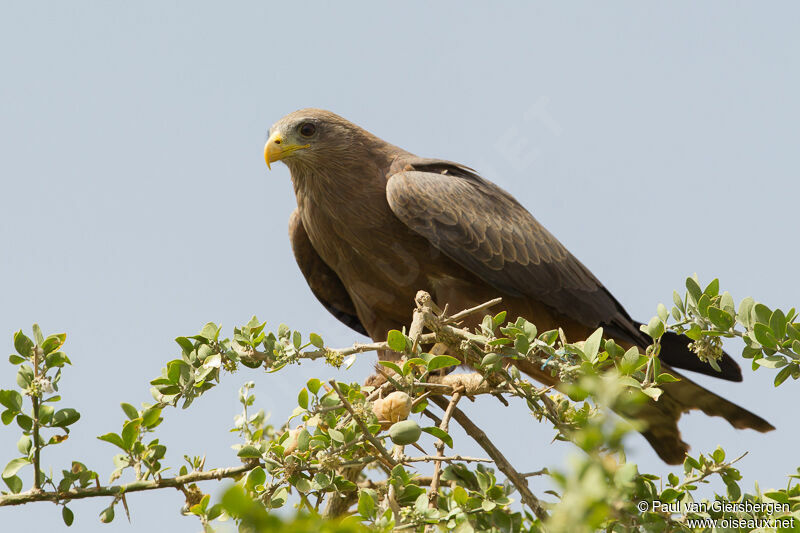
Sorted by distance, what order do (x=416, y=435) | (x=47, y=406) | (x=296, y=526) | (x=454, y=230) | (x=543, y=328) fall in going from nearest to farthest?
(x=296, y=526), (x=416, y=435), (x=47, y=406), (x=454, y=230), (x=543, y=328)

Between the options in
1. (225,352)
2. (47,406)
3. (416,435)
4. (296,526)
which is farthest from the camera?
(225,352)

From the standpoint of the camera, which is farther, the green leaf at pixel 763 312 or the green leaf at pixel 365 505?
the green leaf at pixel 763 312

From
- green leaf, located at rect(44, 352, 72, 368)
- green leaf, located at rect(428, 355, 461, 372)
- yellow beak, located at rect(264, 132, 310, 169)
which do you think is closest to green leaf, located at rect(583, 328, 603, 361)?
green leaf, located at rect(428, 355, 461, 372)

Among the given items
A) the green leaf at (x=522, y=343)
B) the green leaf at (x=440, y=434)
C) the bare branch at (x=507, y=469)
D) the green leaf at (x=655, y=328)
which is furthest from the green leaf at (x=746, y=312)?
the green leaf at (x=440, y=434)

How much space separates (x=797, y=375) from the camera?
2.97 m

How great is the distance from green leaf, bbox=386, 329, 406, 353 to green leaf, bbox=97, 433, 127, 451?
3.37 ft

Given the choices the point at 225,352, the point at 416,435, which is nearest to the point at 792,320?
the point at 416,435

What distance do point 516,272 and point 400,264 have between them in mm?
742

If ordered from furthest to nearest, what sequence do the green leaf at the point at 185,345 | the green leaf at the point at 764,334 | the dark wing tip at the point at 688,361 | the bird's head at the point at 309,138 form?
the bird's head at the point at 309,138, the dark wing tip at the point at 688,361, the green leaf at the point at 185,345, the green leaf at the point at 764,334

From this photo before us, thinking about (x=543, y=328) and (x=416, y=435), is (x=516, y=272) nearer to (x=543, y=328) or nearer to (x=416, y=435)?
(x=543, y=328)

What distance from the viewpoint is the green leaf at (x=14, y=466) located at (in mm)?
2820

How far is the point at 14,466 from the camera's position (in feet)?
9.32

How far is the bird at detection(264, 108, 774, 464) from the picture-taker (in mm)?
5059

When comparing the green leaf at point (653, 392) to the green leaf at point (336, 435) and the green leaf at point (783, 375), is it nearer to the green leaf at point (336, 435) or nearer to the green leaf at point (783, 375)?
the green leaf at point (783, 375)
